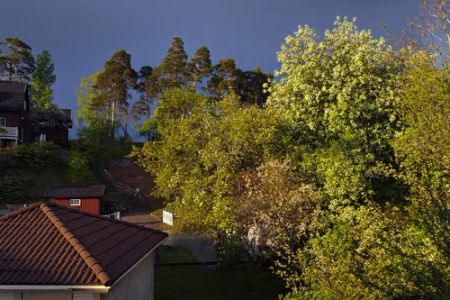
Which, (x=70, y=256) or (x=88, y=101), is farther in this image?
(x=88, y=101)

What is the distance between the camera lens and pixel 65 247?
1294 cm

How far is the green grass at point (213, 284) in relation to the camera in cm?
2261

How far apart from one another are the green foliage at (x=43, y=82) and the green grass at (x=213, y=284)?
47.9 meters

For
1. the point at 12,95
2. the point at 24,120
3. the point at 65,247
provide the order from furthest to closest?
the point at 24,120, the point at 12,95, the point at 65,247

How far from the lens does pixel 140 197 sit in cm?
5119

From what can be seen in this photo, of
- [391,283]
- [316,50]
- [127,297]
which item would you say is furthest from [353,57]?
[127,297]

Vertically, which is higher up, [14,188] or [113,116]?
[113,116]

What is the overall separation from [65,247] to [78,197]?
29.8 m

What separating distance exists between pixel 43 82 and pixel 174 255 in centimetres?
4831

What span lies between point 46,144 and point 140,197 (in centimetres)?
1260

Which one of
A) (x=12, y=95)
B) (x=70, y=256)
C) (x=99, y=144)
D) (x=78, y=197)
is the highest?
(x=12, y=95)

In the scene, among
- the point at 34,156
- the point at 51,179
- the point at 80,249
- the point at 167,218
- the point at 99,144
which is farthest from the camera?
the point at 99,144

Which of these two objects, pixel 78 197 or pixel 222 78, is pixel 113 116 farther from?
pixel 78 197

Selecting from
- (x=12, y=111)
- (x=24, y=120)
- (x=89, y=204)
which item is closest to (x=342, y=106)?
(x=89, y=204)
